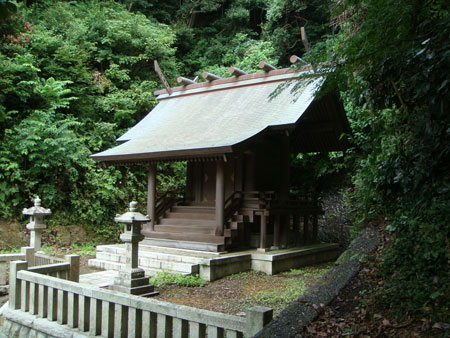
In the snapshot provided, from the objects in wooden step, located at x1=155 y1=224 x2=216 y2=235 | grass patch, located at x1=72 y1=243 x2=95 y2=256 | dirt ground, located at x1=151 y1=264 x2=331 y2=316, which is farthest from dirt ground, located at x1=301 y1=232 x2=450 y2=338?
grass patch, located at x1=72 y1=243 x2=95 y2=256

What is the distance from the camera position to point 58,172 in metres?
12.5

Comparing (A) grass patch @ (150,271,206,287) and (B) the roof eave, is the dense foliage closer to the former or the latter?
(A) grass patch @ (150,271,206,287)

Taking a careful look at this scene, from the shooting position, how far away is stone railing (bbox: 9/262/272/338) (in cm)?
335

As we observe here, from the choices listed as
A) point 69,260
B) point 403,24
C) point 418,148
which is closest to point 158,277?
point 69,260

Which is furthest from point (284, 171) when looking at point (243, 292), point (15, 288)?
point (15, 288)

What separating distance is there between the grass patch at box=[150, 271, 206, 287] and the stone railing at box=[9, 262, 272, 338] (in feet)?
8.18

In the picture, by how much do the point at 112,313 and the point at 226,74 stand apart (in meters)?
15.9

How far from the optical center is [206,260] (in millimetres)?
8125

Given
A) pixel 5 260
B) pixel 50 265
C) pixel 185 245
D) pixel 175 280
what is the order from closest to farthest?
pixel 50 265
pixel 5 260
pixel 175 280
pixel 185 245

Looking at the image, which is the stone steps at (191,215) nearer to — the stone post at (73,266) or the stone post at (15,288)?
the stone post at (73,266)

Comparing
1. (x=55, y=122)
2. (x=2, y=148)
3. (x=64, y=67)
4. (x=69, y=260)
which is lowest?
(x=69, y=260)

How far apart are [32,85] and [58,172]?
3010mm

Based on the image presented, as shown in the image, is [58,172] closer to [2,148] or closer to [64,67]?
[2,148]

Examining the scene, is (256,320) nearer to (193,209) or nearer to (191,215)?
(191,215)
